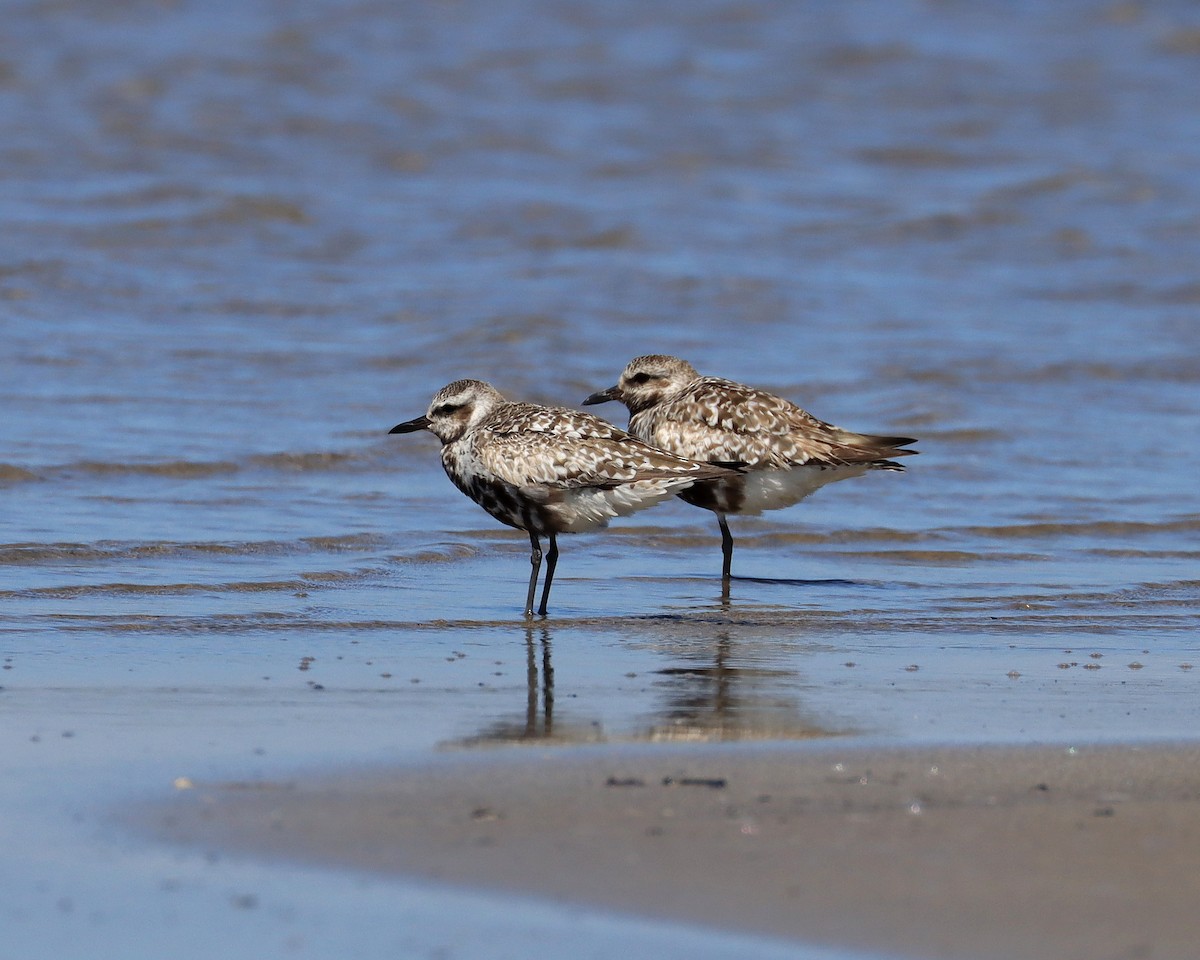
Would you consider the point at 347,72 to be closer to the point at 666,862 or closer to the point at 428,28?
the point at 428,28

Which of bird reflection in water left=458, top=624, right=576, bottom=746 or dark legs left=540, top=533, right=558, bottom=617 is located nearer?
bird reflection in water left=458, top=624, right=576, bottom=746

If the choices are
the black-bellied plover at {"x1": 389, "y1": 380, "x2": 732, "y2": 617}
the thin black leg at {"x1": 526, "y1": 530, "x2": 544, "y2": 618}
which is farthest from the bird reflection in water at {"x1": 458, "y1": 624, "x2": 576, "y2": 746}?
the black-bellied plover at {"x1": 389, "y1": 380, "x2": 732, "y2": 617}

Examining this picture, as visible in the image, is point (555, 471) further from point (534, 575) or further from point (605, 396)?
point (605, 396)

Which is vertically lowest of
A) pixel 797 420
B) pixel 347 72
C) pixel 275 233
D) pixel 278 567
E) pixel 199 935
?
pixel 199 935

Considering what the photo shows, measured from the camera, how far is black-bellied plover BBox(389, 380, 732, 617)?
27.4 feet

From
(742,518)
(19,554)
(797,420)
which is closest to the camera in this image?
(19,554)

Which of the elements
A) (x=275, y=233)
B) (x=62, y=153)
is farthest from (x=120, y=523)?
(x=62, y=153)

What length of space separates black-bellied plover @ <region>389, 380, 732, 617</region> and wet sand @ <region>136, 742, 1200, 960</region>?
277 centimetres

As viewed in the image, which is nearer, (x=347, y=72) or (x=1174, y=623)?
(x=1174, y=623)

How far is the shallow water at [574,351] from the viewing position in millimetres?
6812

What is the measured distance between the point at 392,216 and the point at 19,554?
11395mm

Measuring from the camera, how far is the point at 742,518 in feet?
37.4

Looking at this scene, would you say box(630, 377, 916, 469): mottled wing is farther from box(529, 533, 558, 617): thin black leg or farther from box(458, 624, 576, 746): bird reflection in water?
box(458, 624, 576, 746): bird reflection in water

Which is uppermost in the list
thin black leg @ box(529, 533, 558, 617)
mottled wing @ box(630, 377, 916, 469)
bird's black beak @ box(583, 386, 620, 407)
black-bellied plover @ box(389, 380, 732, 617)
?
bird's black beak @ box(583, 386, 620, 407)
